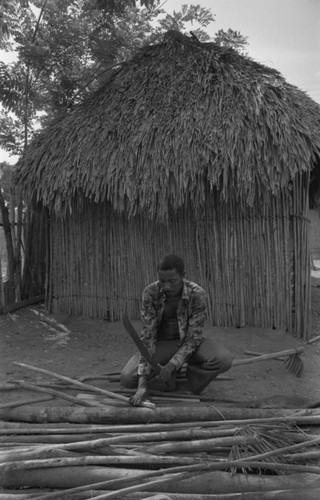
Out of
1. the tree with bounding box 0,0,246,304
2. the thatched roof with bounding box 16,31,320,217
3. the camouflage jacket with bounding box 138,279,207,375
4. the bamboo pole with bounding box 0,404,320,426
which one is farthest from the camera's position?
the tree with bounding box 0,0,246,304

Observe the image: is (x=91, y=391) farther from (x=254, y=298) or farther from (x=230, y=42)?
(x=230, y=42)

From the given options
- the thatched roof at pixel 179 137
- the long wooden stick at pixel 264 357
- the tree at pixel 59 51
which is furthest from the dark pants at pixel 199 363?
the tree at pixel 59 51

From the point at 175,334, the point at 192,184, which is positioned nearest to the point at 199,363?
the point at 175,334

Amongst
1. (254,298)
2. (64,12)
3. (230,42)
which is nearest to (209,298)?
(254,298)

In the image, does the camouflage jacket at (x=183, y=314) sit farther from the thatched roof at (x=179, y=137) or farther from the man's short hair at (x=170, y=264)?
the thatched roof at (x=179, y=137)

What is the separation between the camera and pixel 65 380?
3.27m

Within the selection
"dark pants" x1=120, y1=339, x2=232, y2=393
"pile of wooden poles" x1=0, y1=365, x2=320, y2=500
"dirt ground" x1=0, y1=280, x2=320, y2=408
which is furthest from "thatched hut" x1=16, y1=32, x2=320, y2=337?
"pile of wooden poles" x1=0, y1=365, x2=320, y2=500

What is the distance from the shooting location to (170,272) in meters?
3.12

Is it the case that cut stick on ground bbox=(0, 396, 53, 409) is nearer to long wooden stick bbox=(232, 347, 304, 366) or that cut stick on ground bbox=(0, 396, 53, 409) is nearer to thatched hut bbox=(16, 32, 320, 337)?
long wooden stick bbox=(232, 347, 304, 366)

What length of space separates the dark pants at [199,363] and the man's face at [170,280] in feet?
1.62

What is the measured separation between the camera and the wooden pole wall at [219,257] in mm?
5059

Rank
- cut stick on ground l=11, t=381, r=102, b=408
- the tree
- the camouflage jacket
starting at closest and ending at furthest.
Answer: cut stick on ground l=11, t=381, r=102, b=408
the camouflage jacket
the tree

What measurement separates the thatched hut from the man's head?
188 centimetres

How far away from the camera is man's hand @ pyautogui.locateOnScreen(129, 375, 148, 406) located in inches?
109
